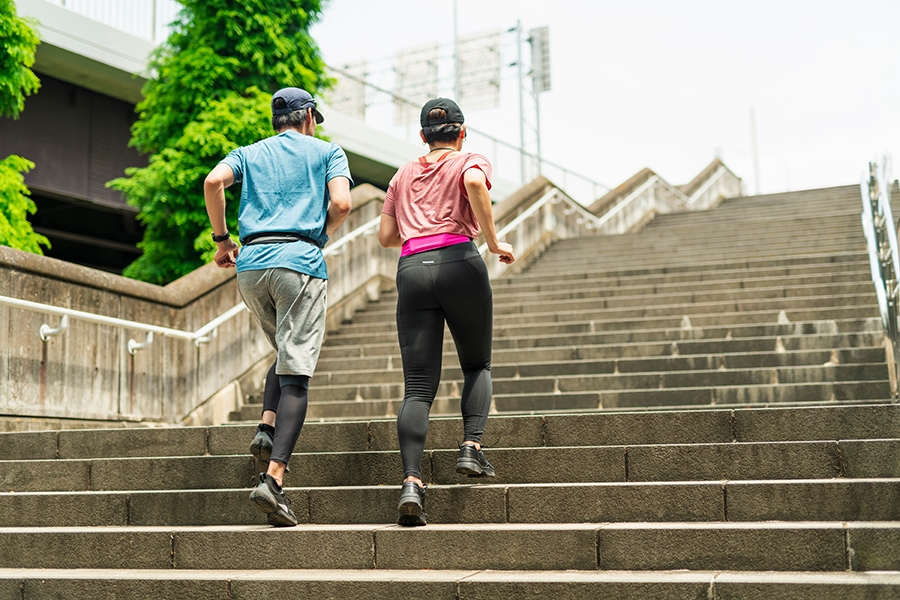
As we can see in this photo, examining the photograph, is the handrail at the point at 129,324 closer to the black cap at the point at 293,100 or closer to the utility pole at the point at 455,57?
the black cap at the point at 293,100

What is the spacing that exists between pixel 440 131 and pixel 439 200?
13.3 inches

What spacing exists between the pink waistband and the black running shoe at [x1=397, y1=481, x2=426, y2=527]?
→ 989 mm

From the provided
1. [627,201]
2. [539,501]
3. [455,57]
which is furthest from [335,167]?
[455,57]

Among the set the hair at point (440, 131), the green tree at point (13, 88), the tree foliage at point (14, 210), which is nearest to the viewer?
the hair at point (440, 131)

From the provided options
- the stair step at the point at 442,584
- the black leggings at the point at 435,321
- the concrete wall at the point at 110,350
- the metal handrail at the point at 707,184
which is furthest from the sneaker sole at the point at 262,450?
the metal handrail at the point at 707,184

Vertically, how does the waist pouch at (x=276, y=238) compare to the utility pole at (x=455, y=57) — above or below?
below

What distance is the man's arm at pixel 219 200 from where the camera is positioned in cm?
388

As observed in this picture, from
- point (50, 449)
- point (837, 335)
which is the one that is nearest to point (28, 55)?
point (50, 449)

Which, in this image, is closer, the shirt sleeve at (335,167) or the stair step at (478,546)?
the stair step at (478,546)

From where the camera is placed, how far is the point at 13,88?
8875 mm

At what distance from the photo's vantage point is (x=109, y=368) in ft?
22.8

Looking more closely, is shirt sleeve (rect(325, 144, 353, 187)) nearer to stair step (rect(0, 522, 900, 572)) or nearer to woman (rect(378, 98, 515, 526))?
woman (rect(378, 98, 515, 526))

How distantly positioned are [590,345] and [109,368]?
393 centimetres

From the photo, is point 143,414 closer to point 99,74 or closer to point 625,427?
point 625,427
